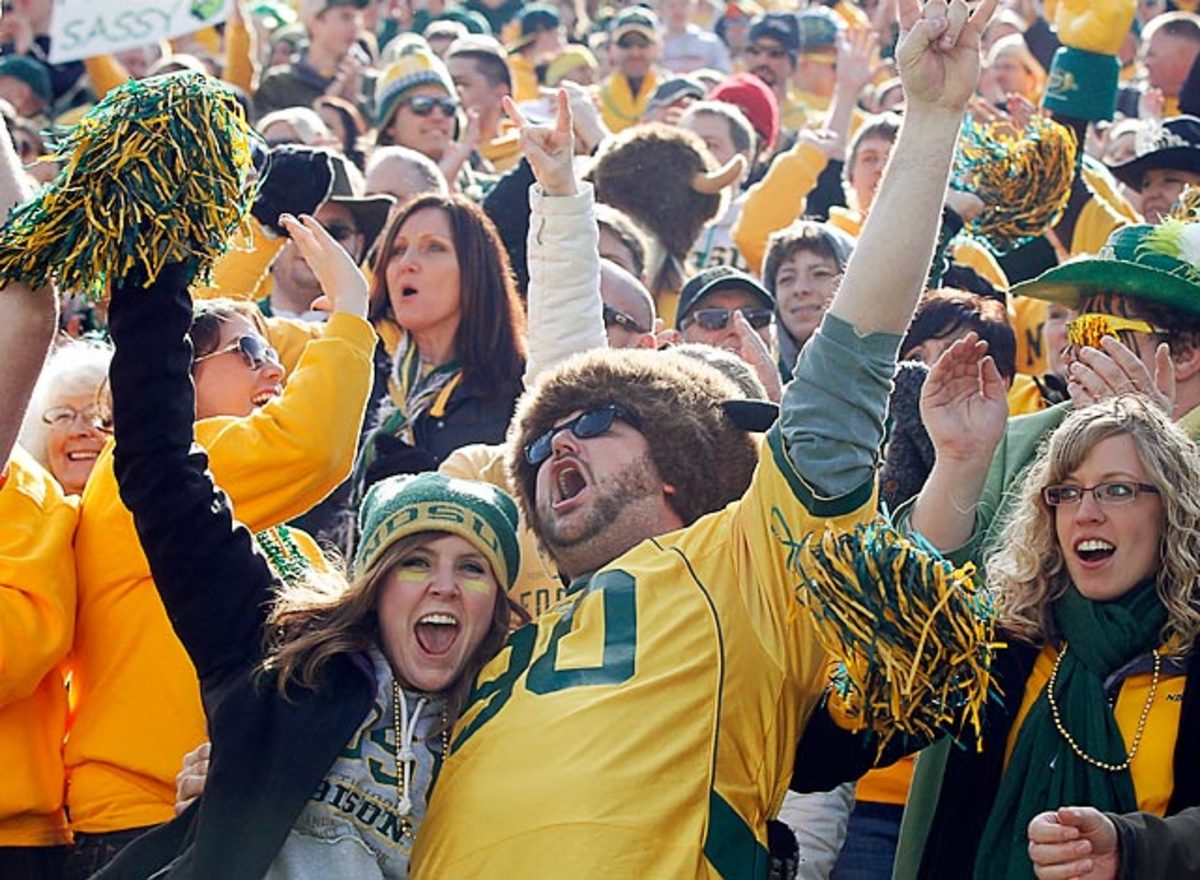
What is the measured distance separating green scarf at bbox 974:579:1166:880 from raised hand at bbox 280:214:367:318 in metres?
1.65

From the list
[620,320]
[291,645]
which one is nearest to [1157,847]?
[291,645]

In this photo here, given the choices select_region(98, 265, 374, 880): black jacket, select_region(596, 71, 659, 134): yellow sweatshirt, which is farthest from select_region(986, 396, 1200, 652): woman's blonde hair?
select_region(596, 71, 659, 134): yellow sweatshirt

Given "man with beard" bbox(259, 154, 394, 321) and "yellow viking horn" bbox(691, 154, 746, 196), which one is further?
"yellow viking horn" bbox(691, 154, 746, 196)

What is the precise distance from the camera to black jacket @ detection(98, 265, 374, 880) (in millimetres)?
3850

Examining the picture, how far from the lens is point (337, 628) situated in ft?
13.4

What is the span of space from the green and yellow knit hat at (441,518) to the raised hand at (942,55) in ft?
3.75

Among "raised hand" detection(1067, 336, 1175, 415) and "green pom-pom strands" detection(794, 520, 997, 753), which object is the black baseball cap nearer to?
"raised hand" detection(1067, 336, 1175, 415)

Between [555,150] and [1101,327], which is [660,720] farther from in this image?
[555,150]

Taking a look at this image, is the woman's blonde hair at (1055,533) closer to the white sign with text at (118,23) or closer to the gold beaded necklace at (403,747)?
the gold beaded necklace at (403,747)

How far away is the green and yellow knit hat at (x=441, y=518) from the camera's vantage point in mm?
4191

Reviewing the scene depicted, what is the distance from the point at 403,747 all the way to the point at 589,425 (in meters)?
0.72

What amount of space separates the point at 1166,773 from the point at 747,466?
1.00m

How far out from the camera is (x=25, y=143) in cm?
940

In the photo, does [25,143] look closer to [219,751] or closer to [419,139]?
[419,139]
